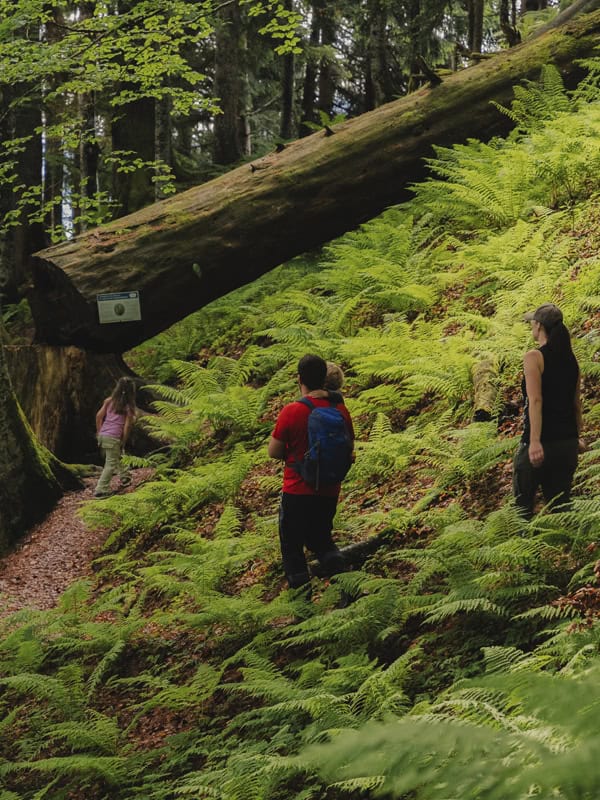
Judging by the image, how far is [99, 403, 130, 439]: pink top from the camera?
1020 centimetres

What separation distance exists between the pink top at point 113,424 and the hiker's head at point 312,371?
494 centimetres

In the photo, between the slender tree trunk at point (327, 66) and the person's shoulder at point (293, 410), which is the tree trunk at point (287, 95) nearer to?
the slender tree trunk at point (327, 66)

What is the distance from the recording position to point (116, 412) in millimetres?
10281

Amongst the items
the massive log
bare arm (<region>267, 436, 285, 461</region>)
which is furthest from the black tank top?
the massive log

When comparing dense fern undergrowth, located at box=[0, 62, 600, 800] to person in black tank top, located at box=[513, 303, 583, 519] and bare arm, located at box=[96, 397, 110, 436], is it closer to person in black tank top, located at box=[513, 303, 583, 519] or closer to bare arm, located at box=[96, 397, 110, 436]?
person in black tank top, located at box=[513, 303, 583, 519]

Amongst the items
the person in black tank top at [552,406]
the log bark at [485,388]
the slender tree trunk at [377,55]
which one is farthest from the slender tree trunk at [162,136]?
the person in black tank top at [552,406]

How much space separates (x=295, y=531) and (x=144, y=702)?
5.03 feet

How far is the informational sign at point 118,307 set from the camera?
33.0 ft

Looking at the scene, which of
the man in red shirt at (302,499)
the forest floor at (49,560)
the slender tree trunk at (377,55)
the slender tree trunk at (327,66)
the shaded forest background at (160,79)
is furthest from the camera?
the slender tree trunk at (327,66)

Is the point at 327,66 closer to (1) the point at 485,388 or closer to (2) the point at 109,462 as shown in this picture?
(2) the point at 109,462

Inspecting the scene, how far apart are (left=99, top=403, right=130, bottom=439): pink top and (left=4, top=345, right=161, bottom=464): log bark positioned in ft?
2.32

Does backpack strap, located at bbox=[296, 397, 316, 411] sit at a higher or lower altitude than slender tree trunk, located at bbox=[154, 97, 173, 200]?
lower

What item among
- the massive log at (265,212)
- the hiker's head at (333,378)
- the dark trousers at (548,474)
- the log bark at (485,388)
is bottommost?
the dark trousers at (548,474)

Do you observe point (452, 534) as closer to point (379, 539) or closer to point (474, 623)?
point (474, 623)
